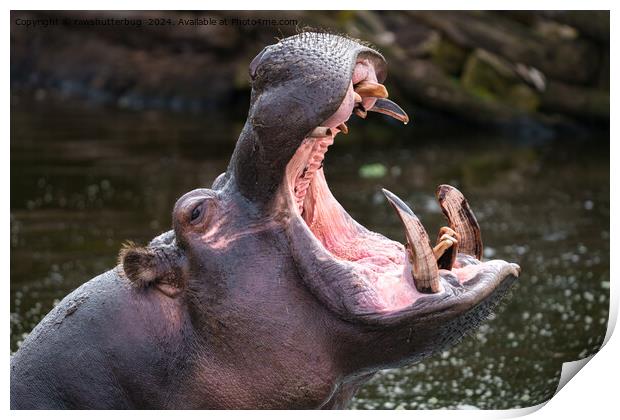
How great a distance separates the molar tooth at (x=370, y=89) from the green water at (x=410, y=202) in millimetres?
1797

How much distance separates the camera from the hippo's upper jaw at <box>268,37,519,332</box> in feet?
9.30

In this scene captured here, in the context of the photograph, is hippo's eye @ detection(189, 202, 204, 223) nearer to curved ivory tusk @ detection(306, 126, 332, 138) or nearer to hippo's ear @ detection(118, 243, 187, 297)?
hippo's ear @ detection(118, 243, 187, 297)

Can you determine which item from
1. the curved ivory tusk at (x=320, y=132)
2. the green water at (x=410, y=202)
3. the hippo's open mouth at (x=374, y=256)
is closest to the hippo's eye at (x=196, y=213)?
the hippo's open mouth at (x=374, y=256)

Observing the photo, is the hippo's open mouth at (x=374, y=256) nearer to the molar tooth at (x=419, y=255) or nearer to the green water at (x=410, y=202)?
the molar tooth at (x=419, y=255)

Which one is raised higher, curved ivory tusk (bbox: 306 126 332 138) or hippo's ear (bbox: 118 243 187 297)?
curved ivory tusk (bbox: 306 126 332 138)

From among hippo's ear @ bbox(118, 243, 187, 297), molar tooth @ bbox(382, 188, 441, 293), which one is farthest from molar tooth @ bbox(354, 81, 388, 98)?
hippo's ear @ bbox(118, 243, 187, 297)

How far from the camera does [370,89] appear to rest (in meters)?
3.05

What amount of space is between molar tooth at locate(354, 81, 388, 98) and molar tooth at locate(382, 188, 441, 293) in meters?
0.32

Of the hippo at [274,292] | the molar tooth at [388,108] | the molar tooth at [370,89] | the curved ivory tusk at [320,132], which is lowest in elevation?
the hippo at [274,292]

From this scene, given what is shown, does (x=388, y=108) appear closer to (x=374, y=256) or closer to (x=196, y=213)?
(x=374, y=256)

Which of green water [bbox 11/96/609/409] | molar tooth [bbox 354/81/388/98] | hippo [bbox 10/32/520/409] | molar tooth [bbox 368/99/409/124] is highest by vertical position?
molar tooth [bbox 354/81/388/98]

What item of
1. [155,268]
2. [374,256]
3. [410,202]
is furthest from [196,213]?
[410,202]

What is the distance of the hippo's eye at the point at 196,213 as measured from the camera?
3.00m

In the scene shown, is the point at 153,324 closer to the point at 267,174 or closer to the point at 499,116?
the point at 267,174
